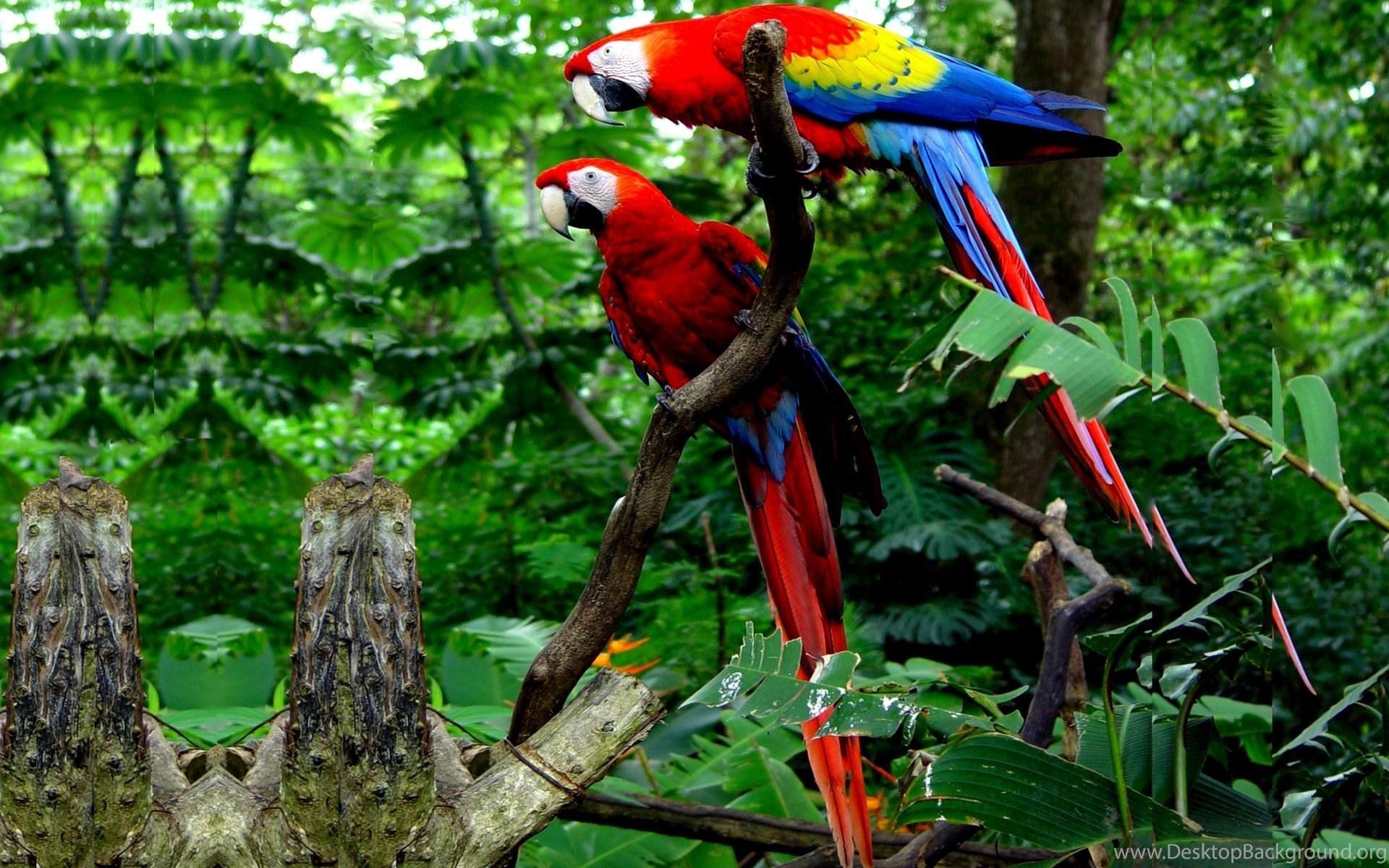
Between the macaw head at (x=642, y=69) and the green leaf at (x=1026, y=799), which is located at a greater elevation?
the macaw head at (x=642, y=69)

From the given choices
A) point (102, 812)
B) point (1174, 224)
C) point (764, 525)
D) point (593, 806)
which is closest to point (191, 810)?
point (102, 812)

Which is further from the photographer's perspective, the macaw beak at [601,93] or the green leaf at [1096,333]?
the macaw beak at [601,93]

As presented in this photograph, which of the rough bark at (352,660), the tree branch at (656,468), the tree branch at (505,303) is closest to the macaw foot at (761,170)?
the tree branch at (656,468)

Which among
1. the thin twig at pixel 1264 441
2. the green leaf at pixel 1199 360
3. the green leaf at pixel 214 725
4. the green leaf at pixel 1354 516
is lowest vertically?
the green leaf at pixel 214 725

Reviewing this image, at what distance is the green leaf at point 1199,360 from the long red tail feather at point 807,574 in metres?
0.44

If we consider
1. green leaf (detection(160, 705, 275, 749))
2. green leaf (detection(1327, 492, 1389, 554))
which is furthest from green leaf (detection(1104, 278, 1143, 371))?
green leaf (detection(160, 705, 275, 749))

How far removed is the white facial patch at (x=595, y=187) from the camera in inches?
57.3

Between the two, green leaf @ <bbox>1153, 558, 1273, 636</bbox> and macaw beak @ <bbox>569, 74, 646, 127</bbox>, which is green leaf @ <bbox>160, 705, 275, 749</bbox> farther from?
green leaf @ <bbox>1153, 558, 1273, 636</bbox>

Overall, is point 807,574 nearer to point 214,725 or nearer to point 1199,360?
point 1199,360

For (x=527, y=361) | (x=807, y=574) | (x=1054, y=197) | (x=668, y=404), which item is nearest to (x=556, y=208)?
(x=668, y=404)

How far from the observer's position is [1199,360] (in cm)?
120

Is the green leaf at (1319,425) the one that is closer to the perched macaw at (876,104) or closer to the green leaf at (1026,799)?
the perched macaw at (876,104)

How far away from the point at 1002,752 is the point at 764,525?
0.38 m

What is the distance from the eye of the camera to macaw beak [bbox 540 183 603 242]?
1.44m
